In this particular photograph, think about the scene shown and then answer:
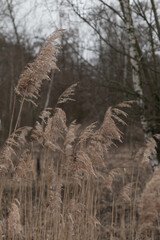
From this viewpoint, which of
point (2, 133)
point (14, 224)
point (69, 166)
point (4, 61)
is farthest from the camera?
point (4, 61)

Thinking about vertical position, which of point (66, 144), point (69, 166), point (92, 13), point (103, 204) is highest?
point (92, 13)

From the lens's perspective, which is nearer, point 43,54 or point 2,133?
point 43,54

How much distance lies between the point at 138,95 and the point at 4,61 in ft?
23.6

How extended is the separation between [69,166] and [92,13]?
11.0 feet

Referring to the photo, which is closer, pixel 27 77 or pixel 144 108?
pixel 27 77

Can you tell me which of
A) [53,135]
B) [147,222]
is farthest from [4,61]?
[147,222]

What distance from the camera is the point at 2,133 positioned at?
24.1ft

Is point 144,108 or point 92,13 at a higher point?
point 92,13

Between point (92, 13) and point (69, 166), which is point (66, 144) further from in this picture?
point (92, 13)

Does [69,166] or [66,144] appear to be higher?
[66,144]

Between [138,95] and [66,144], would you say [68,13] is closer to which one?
[138,95]

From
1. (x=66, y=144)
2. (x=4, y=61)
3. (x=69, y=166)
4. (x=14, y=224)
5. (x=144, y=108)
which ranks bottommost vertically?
A: (x=14, y=224)

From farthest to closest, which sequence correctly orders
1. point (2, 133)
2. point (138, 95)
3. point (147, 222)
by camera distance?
point (2, 133), point (138, 95), point (147, 222)

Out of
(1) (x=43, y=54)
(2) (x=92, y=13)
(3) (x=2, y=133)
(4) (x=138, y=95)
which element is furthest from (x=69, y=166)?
(3) (x=2, y=133)
